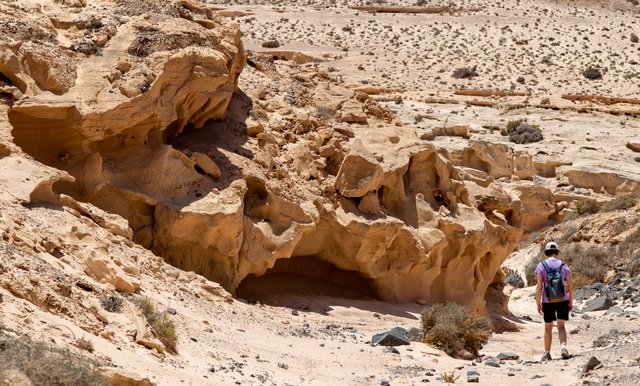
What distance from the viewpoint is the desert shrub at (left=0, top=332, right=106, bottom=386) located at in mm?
5559

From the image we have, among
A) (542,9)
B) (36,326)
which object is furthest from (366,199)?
(542,9)

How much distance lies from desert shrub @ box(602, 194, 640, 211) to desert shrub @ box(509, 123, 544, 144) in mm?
5023

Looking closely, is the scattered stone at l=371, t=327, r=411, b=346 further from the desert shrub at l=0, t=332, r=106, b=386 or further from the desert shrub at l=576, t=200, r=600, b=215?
the desert shrub at l=576, t=200, r=600, b=215

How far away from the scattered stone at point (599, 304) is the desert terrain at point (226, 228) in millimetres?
48

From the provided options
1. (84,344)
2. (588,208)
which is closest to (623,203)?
(588,208)

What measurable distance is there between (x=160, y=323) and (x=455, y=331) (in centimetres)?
499

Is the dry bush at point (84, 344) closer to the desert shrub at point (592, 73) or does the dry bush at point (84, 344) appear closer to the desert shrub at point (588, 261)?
the desert shrub at point (588, 261)

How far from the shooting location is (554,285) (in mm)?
10555

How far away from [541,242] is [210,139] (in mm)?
17186

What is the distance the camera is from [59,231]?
980 cm

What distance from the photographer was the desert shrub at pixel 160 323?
8391mm

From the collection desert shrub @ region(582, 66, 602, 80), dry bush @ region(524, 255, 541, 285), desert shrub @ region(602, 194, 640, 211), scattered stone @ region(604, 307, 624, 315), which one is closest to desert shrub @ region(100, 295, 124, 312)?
scattered stone @ region(604, 307, 624, 315)

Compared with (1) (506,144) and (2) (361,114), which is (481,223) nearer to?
(2) (361,114)

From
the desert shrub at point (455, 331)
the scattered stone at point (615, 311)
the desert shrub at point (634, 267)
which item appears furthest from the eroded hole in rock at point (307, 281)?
the desert shrub at point (634, 267)
